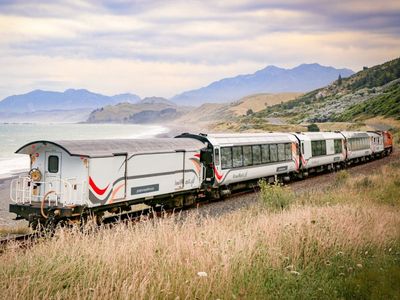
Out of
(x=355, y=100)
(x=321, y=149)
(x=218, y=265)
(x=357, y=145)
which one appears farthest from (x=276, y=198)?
(x=355, y=100)

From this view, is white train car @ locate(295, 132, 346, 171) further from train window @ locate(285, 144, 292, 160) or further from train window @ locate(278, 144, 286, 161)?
train window @ locate(278, 144, 286, 161)

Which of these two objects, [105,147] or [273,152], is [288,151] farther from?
[105,147]

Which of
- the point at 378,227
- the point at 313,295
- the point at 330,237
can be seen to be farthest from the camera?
the point at 378,227

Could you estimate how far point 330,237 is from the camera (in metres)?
8.73

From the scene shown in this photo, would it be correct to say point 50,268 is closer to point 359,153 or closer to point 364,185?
point 364,185

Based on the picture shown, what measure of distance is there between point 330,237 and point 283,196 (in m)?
7.55

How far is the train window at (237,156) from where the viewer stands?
22.8 m

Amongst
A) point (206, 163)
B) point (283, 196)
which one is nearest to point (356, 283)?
point (283, 196)

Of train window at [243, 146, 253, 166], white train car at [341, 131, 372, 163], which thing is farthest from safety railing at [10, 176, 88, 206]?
white train car at [341, 131, 372, 163]

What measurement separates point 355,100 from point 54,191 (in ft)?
400

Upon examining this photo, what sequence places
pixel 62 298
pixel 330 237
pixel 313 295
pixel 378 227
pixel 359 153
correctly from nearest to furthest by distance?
pixel 62 298 < pixel 313 295 < pixel 330 237 < pixel 378 227 < pixel 359 153

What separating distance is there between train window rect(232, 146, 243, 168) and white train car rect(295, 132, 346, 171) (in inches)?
310

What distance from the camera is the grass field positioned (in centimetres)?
584

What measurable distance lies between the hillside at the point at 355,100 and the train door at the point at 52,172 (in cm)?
8173
